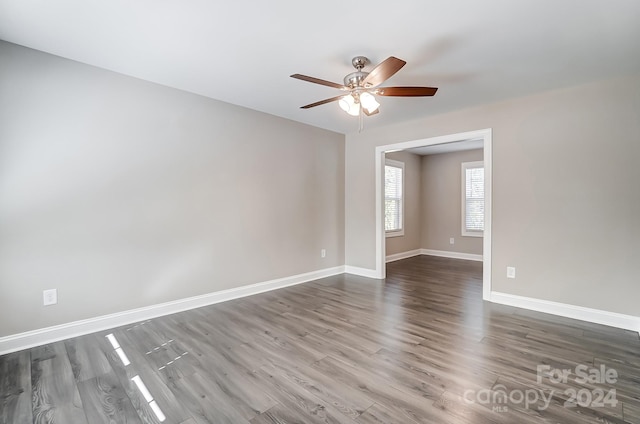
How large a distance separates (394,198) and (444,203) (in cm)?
137

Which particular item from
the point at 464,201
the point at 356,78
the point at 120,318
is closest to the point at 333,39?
the point at 356,78

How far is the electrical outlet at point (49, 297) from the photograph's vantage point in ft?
8.66

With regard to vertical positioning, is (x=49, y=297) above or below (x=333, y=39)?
below

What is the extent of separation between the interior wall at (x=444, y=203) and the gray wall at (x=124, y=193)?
13.6 feet

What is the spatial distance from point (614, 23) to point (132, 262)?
4.53 m

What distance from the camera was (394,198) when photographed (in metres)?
6.68

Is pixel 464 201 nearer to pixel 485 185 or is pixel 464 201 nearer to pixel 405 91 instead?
pixel 485 185

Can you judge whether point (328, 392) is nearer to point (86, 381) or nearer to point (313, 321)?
point (313, 321)

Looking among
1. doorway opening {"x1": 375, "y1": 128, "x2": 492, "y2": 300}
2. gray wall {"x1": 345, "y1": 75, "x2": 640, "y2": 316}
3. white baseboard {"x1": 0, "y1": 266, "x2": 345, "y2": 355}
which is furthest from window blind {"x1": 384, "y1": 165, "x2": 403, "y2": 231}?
white baseboard {"x1": 0, "y1": 266, "x2": 345, "y2": 355}

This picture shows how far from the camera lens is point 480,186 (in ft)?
21.5

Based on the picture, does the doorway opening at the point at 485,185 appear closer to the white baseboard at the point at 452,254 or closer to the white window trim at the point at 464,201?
the white window trim at the point at 464,201

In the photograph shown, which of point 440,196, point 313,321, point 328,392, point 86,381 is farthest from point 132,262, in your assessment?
point 440,196

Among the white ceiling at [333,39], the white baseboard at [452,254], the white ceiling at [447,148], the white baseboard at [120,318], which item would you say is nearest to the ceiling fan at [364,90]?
the white ceiling at [333,39]

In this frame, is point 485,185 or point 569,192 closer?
point 569,192
